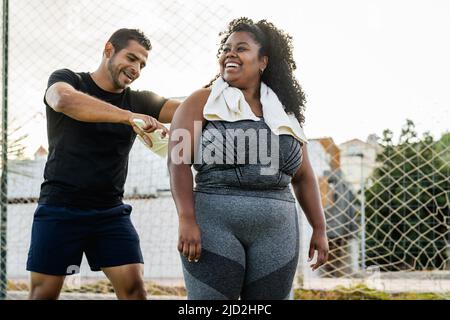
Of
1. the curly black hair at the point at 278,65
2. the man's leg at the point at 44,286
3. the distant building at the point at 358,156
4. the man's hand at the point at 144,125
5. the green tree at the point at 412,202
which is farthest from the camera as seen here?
the distant building at the point at 358,156

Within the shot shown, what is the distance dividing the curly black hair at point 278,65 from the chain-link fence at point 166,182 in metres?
2.54

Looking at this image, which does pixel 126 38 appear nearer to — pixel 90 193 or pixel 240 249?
pixel 90 193

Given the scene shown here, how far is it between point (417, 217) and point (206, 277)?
4444 millimetres

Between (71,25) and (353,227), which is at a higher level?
(71,25)

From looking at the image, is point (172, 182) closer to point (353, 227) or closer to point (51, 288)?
point (51, 288)

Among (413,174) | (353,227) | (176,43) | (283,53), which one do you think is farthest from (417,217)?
(283,53)

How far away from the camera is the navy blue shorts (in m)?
2.49

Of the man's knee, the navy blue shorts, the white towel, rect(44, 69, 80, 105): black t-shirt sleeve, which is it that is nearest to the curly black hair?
the white towel

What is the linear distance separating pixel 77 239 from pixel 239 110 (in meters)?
1.02

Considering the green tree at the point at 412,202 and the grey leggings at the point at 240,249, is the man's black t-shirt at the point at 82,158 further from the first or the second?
the green tree at the point at 412,202

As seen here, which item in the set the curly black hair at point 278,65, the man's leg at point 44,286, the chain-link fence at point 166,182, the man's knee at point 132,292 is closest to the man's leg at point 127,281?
the man's knee at point 132,292

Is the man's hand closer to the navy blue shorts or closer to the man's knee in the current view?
the navy blue shorts

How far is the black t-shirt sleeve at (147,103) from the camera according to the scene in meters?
2.64

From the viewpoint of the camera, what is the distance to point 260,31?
A: 6.87 feet
